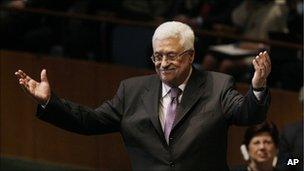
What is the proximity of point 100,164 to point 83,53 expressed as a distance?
1.00 metres

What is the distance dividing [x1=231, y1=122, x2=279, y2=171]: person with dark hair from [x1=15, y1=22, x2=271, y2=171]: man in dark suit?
1.63 metres

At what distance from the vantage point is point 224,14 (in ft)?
23.7

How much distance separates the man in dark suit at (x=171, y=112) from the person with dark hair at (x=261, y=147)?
1632 mm

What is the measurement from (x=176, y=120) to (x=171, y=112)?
0.04m

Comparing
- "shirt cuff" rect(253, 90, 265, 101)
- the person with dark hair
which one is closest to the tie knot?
"shirt cuff" rect(253, 90, 265, 101)

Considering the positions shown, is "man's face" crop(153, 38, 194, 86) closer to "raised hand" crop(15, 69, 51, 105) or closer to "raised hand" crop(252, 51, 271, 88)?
"raised hand" crop(252, 51, 271, 88)

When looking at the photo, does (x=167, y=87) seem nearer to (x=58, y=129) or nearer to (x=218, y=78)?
(x=218, y=78)

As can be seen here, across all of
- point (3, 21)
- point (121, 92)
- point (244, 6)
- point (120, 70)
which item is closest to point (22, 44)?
point (3, 21)

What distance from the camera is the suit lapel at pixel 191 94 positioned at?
313 centimetres

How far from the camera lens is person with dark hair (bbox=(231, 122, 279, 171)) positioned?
4.79 m

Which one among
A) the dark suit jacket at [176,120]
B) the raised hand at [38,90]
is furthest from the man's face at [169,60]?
the raised hand at [38,90]

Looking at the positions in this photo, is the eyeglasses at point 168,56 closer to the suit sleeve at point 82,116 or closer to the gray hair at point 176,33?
the gray hair at point 176,33

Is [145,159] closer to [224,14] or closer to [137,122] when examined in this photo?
[137,122]

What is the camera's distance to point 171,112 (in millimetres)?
3156
